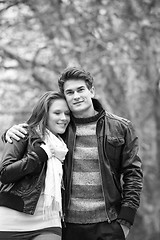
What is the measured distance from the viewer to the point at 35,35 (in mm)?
9688

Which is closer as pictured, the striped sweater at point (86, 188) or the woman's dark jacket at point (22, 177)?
the woman's dark jacket at point (22, 177)

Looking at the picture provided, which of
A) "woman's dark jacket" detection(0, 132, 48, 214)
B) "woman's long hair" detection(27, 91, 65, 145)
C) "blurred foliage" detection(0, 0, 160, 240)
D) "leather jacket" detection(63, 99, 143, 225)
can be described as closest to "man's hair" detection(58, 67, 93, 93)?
"woman's long hair" detection(27, 91, 65, 145)

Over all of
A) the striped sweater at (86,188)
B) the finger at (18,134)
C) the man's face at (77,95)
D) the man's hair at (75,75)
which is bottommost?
the striped sweater at (86,188)

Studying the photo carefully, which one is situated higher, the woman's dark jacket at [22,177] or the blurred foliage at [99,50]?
the blurred foliage at [99,50]

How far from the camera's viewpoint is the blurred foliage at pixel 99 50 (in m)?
8.61

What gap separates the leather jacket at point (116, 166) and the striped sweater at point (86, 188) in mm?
45

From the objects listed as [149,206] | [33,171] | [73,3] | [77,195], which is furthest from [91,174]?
[149,206]

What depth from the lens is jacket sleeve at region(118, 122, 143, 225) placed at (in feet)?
13.6

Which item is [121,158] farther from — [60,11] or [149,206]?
[149,206]

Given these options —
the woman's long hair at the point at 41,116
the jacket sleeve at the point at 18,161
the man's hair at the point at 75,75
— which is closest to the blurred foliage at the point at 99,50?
the man's hair at the point at 75,75

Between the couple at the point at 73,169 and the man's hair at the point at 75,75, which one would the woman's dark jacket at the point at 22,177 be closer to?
the couple at the point at 73,169

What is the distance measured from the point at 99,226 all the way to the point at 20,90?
25.2 ft

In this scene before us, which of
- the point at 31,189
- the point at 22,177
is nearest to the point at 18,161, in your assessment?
the point at 22,177

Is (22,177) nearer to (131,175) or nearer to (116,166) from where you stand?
(116,166)
